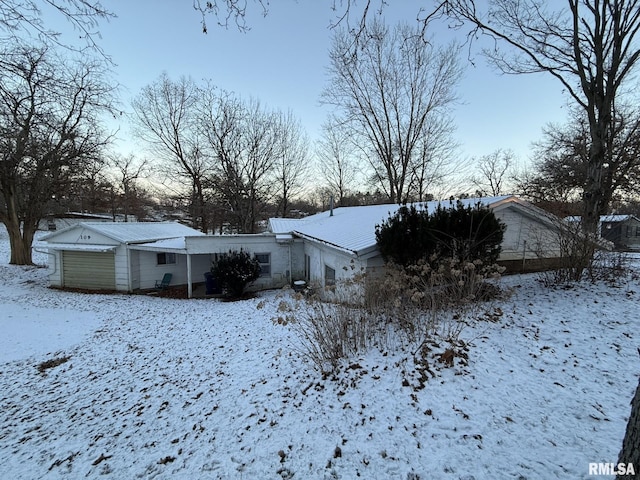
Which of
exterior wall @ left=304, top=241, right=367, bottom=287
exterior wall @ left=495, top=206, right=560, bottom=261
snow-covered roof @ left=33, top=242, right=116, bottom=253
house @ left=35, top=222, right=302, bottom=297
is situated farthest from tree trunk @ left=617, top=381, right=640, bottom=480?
snow-covered roof @ left=33, top=242, right=116, bottom=253

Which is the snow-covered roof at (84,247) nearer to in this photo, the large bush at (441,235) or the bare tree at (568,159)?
the large bush at (441,235)

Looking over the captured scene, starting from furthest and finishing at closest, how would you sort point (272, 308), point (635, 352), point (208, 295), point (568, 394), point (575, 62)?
point (208, 295) < point (272, 308) < point (575, 62) < point (635, 352) < point (568, 394)

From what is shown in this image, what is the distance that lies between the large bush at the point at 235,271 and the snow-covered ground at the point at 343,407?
224 inches

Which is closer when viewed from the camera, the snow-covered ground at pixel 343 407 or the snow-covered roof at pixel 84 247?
the snow-covered ground at pixel 343 407

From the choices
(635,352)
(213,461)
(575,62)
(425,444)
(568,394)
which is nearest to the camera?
(425,444)

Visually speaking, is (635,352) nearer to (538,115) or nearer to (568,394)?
(568,394)

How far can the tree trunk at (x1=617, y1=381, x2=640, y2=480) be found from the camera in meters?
1.49

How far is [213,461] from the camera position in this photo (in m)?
2.88

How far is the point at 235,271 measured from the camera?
11.9 metres

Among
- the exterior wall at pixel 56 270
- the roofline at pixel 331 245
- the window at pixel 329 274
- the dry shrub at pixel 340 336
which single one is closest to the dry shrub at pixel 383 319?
the dry shrub at pixel 340 336

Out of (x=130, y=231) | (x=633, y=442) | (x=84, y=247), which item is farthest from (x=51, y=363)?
(x=130, y=231)

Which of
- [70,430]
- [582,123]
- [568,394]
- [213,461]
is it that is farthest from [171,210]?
[582,123]

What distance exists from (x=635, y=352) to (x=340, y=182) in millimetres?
27026

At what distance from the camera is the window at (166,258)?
14.9 metres
